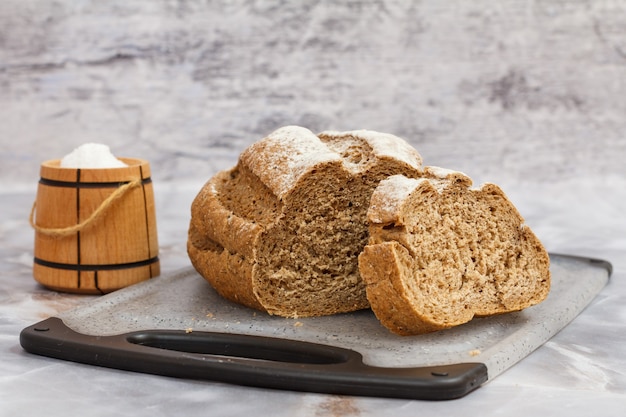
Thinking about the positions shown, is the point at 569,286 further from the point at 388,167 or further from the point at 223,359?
the point at 223,359

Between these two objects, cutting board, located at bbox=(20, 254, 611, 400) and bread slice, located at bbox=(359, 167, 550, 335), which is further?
bread slice, located at bbox=(359, 167, 550, 335)

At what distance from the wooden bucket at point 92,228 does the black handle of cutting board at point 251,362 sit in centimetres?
62

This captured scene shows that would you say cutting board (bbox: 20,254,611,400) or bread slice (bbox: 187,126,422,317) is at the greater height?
bread slice (bbox: 187,126,422,317)

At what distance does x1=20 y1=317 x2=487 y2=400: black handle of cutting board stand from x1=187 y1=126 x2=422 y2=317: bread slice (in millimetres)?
370

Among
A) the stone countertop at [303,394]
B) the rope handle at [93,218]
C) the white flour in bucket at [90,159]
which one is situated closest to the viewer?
the stone countertop at [303,394]

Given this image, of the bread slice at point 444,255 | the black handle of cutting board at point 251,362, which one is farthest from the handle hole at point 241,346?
the bread slice at point 444,255

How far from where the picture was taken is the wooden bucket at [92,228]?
4.02 meters

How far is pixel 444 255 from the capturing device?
11.5ft

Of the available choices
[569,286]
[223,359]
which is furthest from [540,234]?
[223,359]

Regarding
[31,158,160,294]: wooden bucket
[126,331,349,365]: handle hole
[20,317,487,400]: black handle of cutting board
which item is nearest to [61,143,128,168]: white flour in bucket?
[31,158,160,294]: wooden bucket

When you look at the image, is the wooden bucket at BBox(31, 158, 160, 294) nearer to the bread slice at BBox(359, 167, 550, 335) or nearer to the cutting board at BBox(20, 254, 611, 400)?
the cutting board at BBox(20, 254, 611, 400)

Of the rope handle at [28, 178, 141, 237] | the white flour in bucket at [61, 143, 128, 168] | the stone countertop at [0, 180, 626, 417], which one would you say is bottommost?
the stone countertop at [0, 180, 626, 417]

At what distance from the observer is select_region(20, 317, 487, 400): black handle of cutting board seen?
288 centimetres

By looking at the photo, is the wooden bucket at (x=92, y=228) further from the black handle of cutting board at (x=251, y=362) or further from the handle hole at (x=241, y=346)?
the handle hole at (x=241, y=346)
